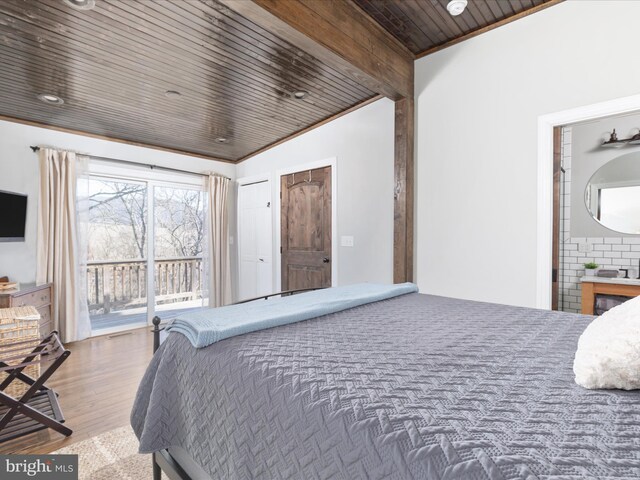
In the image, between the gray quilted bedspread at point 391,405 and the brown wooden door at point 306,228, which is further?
the brown wooden door at point 306,228

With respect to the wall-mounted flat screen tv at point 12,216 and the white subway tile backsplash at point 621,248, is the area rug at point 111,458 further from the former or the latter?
the white subway tile backsplash at point 621,248

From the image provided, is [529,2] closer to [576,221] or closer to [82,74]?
[576,221]

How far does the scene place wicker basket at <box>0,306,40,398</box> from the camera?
7.84 ft

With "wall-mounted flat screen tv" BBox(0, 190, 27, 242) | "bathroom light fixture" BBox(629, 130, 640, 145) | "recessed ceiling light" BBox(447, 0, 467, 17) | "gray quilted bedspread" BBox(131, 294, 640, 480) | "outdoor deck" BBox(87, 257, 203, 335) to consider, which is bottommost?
"outdoor deck" BBox(87, 257, 203, 335)

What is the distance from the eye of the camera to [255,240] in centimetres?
503

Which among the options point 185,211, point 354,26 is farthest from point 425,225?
point 185,211

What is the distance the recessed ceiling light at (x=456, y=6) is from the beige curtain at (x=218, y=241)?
3.61 meters

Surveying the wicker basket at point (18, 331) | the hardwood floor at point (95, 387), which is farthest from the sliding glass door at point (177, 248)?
the wicker basket at point (18, 331)

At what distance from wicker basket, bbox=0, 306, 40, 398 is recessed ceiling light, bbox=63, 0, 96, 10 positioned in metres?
2.02

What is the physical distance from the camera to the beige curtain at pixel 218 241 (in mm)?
5027

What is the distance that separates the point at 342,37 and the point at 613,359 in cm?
236

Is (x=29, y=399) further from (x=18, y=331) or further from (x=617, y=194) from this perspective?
(x=617, y=194)

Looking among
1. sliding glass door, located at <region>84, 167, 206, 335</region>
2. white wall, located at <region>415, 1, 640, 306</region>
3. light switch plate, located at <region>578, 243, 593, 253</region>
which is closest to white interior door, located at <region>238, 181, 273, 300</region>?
sliding glass door, located at <region>84, 167, 206, 335</region>

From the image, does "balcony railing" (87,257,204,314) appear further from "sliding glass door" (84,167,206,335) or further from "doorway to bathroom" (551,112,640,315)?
"doorway to bathroom" (551,112,640,315)
